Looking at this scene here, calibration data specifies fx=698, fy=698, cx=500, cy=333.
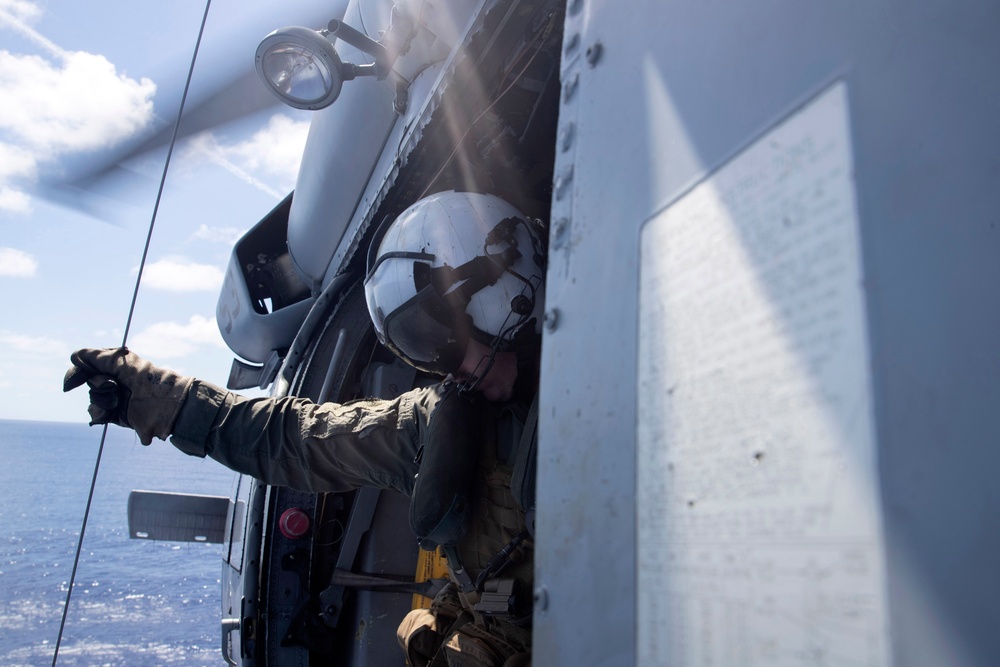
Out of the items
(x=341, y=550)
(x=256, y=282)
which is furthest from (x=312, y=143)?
(x=341, y=550)

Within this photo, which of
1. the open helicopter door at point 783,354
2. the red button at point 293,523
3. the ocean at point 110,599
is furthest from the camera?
the ocean at point 110,599

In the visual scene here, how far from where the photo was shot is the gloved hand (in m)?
2.05

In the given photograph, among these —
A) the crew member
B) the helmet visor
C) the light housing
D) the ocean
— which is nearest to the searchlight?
the light housing

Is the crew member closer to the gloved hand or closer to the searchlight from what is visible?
the gloved hand

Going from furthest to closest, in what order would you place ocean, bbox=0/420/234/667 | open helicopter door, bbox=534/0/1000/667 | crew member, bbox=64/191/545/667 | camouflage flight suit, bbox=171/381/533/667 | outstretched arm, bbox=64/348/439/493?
ocean, bbox=0/420/234/667, outstretched arm, bbox=64/348/439/493, camouflage flight suit, bbox=171/381/533/667, crew member, bbox=64/191/545/667, open helicopter door, bbox=534/0/1000/667

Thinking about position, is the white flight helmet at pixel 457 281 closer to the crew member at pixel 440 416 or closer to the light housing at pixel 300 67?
the crew member at pixel 440 416

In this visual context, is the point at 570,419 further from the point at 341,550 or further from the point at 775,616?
the point at 341,550

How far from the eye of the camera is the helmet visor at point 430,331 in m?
1.90

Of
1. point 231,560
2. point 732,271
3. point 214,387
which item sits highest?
point 214,387

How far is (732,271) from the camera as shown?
0.63m

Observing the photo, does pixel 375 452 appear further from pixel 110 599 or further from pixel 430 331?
pixel 110 599

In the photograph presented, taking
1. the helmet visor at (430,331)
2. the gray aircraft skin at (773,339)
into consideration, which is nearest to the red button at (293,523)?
the helmet visor at (430,331)

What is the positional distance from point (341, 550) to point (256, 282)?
6.06 ft

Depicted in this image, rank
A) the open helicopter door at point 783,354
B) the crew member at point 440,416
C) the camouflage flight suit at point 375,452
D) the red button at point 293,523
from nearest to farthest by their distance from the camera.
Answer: the open helicopter door at point 783,354 < the crew member at point 440,416 < the camouflage flight suit at point 375,452 < the red button at point 293,523
